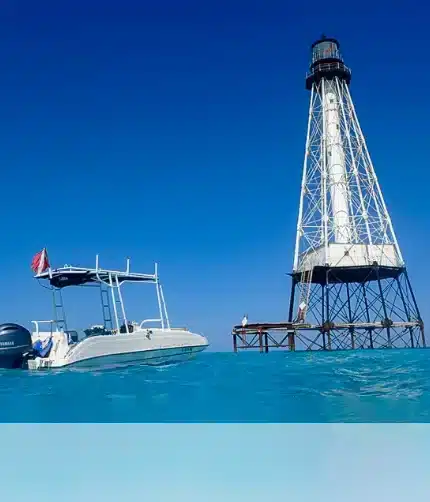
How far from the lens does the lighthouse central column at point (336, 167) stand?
78.8ft

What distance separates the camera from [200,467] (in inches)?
149

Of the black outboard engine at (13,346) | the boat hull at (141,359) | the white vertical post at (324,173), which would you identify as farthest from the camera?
the white vertical post at (324,173)

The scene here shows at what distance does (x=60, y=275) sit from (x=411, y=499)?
426 inches

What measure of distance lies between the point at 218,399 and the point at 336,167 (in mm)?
19273

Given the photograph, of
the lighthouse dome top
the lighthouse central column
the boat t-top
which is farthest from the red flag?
the lighthouse dome top

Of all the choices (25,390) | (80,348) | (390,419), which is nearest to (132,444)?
(390,419)

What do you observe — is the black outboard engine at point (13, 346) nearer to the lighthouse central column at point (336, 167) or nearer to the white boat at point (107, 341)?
the white boat at point (107, 341)

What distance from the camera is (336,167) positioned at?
977 inches

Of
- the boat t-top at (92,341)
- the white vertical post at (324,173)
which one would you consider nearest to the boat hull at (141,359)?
the boat t-top at (92,341)

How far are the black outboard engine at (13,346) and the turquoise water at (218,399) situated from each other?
0.82ft

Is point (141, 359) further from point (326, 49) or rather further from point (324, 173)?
point (326, 49)

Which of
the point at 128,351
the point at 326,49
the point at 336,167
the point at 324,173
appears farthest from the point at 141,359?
the point at 326,49

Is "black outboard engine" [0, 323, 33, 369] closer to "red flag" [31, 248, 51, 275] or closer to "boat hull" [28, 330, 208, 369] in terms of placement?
"boat hull" [28, 330, 208, 369]

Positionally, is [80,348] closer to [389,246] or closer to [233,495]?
[233,495]
